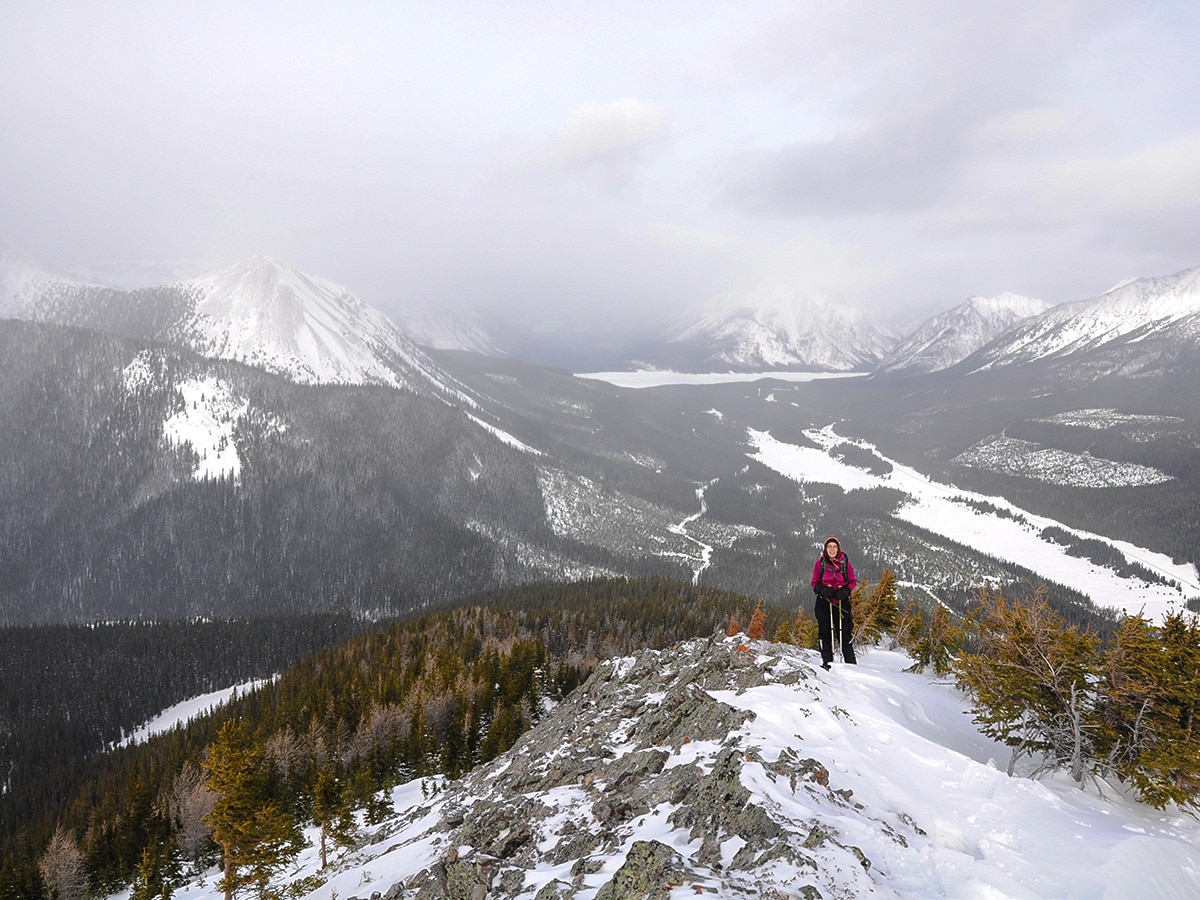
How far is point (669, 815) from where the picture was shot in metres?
16.7

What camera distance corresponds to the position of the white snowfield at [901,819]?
11992mm

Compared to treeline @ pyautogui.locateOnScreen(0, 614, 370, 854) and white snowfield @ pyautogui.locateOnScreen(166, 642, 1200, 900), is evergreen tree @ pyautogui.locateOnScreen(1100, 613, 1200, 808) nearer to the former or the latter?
white snowfield @ pyautogui.locateOnScreen(166, 642, 1200, 900)

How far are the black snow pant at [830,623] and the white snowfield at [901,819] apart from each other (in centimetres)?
122

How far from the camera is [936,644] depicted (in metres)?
35.1

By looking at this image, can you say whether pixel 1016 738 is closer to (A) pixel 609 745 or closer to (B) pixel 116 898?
(A) pixel 609 745

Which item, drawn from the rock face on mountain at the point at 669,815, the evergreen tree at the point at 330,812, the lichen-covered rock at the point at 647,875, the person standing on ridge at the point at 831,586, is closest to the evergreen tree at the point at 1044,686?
the person standing on ridge at the point at 831,586

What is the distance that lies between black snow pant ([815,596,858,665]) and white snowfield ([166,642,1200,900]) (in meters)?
1.22

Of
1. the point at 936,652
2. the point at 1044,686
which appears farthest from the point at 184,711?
the point at 1044,686

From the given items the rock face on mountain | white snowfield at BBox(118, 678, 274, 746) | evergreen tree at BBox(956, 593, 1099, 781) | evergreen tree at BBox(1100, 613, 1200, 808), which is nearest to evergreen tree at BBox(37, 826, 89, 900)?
the rock face on mountain

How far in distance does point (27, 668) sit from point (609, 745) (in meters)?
149

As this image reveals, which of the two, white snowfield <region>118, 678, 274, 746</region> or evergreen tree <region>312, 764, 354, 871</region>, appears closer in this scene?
evergreen tree <region>312, 764, 354, 871</region>

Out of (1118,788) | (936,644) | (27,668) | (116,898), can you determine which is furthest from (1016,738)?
(27,668)

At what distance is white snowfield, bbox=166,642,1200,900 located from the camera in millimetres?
11992

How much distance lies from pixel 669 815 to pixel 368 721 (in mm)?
68489
